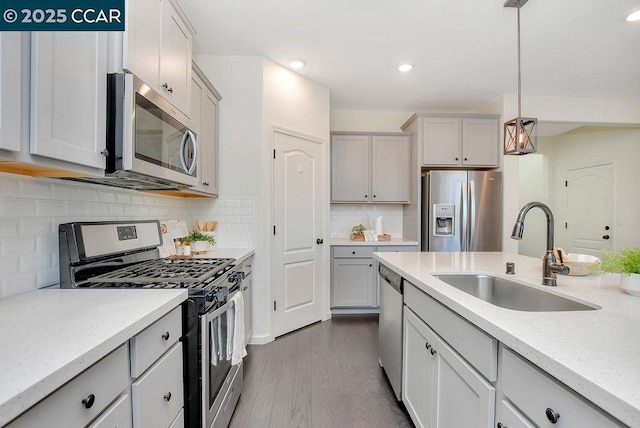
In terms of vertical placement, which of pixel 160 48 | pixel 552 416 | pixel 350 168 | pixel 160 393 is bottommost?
pixel 160 393

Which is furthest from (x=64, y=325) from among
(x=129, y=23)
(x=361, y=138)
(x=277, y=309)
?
(x=361, y=138)

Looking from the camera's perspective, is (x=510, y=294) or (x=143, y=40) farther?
(x=510, y=294)

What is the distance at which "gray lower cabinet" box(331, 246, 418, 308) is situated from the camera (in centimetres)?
364

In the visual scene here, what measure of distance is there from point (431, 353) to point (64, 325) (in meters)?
1.38

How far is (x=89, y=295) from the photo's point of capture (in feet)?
3.78

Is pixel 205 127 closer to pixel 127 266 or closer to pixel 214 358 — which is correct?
pixel 127 266

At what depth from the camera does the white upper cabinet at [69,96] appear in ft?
2.95

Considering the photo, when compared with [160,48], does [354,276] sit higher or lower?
lower

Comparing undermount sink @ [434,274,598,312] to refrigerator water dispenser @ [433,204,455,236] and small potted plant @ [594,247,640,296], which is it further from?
refrigerator water dispenser @ [433,204,455,236]

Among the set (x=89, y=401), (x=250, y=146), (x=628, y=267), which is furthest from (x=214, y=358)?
(x=250, y=146)

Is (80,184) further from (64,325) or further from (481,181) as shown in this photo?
(481,181)

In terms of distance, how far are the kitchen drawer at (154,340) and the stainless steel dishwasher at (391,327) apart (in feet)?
4.08

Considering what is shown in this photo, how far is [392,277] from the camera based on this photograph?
2002 millimetres

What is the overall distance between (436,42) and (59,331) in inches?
122
